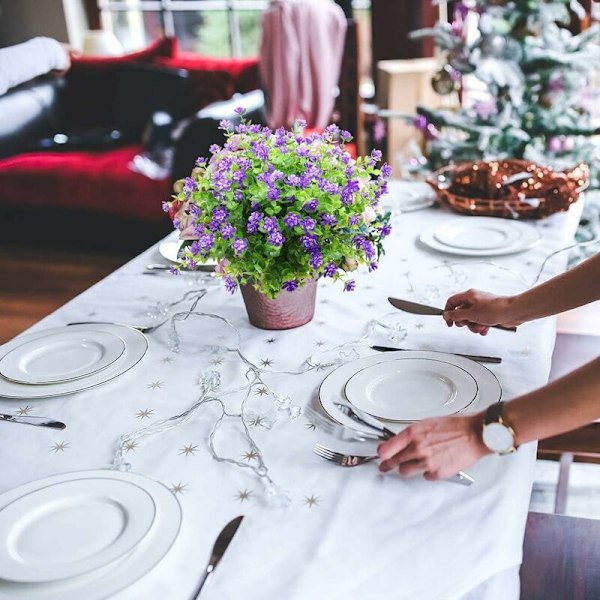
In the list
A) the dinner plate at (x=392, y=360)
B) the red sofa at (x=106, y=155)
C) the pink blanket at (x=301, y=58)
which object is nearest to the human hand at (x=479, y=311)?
the dinner plate at (x=392, y=360)

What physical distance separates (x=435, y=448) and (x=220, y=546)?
24 centimetres

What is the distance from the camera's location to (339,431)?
850 millimetres

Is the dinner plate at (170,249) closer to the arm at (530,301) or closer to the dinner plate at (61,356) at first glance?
the dinner plate at (61,356)

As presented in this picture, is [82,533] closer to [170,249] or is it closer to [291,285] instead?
[291,285]

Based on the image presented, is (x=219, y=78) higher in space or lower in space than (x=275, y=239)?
lower

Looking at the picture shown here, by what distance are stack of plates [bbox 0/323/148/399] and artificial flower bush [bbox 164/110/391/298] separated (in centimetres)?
17

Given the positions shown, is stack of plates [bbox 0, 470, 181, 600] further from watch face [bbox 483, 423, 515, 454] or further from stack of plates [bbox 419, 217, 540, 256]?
stack of plates [bbox 419, 217, 540, 256]

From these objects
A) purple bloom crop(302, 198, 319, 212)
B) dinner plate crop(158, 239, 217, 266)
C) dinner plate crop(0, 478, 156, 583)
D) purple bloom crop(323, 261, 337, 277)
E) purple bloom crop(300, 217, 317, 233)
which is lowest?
dinner plate crop(158, 239, 217, 266)

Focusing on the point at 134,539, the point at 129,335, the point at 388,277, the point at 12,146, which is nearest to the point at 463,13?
the point at 388,277

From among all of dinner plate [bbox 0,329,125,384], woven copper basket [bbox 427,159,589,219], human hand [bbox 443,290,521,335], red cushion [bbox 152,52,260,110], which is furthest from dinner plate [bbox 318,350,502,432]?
red cushion [bbox 152,52,260,110]

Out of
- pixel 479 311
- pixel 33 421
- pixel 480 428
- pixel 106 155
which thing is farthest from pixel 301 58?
pixel 480 428

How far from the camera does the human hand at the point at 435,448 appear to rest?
0.74m

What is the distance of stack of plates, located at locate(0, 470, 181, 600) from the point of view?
633 mm

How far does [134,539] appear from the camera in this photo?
667 mm
